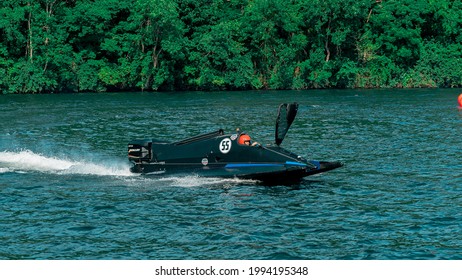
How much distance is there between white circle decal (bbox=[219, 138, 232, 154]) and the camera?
26.5 m

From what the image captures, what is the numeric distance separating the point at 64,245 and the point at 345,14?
66.0 meters

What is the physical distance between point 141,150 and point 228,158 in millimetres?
3447

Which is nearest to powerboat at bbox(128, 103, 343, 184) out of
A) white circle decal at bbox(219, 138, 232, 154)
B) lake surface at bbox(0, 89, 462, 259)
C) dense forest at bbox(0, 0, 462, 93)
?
white circle decal at bbox(219, 138, 232, 154)

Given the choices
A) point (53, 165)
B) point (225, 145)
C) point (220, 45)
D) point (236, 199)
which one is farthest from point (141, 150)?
point (220, 45)

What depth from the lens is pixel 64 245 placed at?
18594 millimetres

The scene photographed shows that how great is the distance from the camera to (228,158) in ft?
87.4

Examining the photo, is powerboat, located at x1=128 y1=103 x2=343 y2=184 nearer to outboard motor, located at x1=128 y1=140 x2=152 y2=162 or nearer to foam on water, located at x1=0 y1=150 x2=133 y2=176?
outboard motor, located at x1=128 y1=140 x2=152 y2=162

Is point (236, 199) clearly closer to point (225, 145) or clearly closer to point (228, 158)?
point (228, 158)

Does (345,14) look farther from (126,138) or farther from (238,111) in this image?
(126,138)

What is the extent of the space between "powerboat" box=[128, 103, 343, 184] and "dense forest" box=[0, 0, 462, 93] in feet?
163

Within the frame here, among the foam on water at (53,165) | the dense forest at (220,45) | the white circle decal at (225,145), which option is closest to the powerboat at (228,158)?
the white circle decal at (225,145)

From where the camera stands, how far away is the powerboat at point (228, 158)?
84.6 ft
